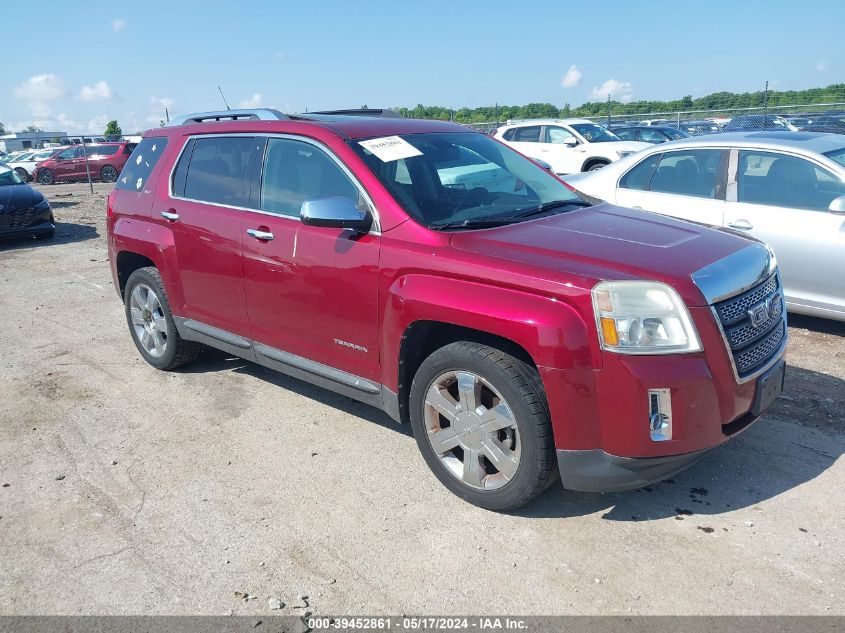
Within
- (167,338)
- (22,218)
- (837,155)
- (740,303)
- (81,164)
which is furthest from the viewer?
(81,164)

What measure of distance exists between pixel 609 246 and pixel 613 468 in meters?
1.06

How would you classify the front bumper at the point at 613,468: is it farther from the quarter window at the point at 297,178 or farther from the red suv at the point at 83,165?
the red suv at the point at 83,165

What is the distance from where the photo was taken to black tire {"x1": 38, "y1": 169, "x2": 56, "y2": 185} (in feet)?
90.8

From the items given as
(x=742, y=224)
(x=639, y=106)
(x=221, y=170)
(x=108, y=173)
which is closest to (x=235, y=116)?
(x=221, y=170)

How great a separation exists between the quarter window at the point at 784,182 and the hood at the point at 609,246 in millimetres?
2475

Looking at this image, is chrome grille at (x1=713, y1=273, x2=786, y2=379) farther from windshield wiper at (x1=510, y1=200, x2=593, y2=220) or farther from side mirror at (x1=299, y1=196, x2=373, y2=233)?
side mirror at (x1=299, y1=196, x2=373, y2=233)

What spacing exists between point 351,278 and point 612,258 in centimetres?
141

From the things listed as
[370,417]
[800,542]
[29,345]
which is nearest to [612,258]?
[800,542]

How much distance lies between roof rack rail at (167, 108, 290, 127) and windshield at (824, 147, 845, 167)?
4.45 m

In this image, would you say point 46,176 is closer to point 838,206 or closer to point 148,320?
point 148,320

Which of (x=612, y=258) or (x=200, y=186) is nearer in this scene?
(x=612, y=258)

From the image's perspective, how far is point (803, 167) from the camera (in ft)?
19.2

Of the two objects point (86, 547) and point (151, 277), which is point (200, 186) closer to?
point (151, 277)

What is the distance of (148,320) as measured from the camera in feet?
18.6
